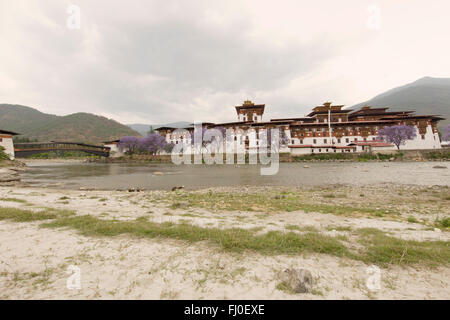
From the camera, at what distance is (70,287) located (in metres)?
3.36

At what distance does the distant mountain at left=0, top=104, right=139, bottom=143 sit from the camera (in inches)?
5946

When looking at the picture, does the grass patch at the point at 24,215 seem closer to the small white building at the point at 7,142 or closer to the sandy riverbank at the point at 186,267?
the sandy riverbank at the point at 186,267

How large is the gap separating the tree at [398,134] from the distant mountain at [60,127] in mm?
179558

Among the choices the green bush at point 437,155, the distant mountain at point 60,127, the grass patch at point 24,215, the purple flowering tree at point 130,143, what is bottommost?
the grass patch at point 24,215

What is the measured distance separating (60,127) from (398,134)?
8883 inches

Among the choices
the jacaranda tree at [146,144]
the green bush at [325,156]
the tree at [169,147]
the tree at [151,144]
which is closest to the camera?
the green bush at [325,156]

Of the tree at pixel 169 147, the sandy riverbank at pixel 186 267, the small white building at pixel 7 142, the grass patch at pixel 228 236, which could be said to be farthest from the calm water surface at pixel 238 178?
the tree at pixel 169 147

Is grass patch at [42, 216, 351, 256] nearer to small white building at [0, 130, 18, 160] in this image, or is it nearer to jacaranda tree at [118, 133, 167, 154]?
small white building at [0, 130, 18, 160]

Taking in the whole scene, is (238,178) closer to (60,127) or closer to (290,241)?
(290,241)

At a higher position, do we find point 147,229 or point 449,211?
point 147,229

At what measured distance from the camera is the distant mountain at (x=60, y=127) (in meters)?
151
